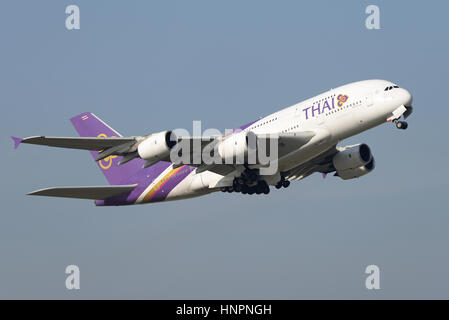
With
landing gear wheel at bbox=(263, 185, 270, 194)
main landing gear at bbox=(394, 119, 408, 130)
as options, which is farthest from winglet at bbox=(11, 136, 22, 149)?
main landing gear at bbox=(394, 119, 408, 130)

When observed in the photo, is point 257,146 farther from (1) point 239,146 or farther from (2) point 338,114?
(2) point 338,114

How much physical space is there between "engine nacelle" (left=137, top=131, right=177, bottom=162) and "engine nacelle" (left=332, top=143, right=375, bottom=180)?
10.7m

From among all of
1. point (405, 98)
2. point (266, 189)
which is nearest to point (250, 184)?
point (266, 189)

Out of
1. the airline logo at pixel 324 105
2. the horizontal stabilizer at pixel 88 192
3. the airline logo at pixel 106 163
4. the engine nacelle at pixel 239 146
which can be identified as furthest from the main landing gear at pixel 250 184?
the airline logo at pixel 106 163

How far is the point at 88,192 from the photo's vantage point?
46781 millimetres

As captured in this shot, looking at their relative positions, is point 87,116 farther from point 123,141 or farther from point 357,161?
point 357,161

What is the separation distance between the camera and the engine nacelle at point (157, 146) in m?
40.8

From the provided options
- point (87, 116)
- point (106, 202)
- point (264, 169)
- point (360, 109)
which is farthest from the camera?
point (87, 116)

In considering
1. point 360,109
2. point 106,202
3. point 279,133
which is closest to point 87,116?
point 106,202

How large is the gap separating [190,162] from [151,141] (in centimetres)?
303

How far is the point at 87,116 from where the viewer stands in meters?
52.2

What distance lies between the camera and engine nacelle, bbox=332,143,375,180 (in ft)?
154

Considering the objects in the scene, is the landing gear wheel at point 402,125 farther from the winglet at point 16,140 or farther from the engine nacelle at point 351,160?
the winglet at point 16,140

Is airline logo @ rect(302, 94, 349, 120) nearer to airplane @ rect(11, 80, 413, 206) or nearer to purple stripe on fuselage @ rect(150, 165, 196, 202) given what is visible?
airplane @ rect(11, 80, 413, 206)
